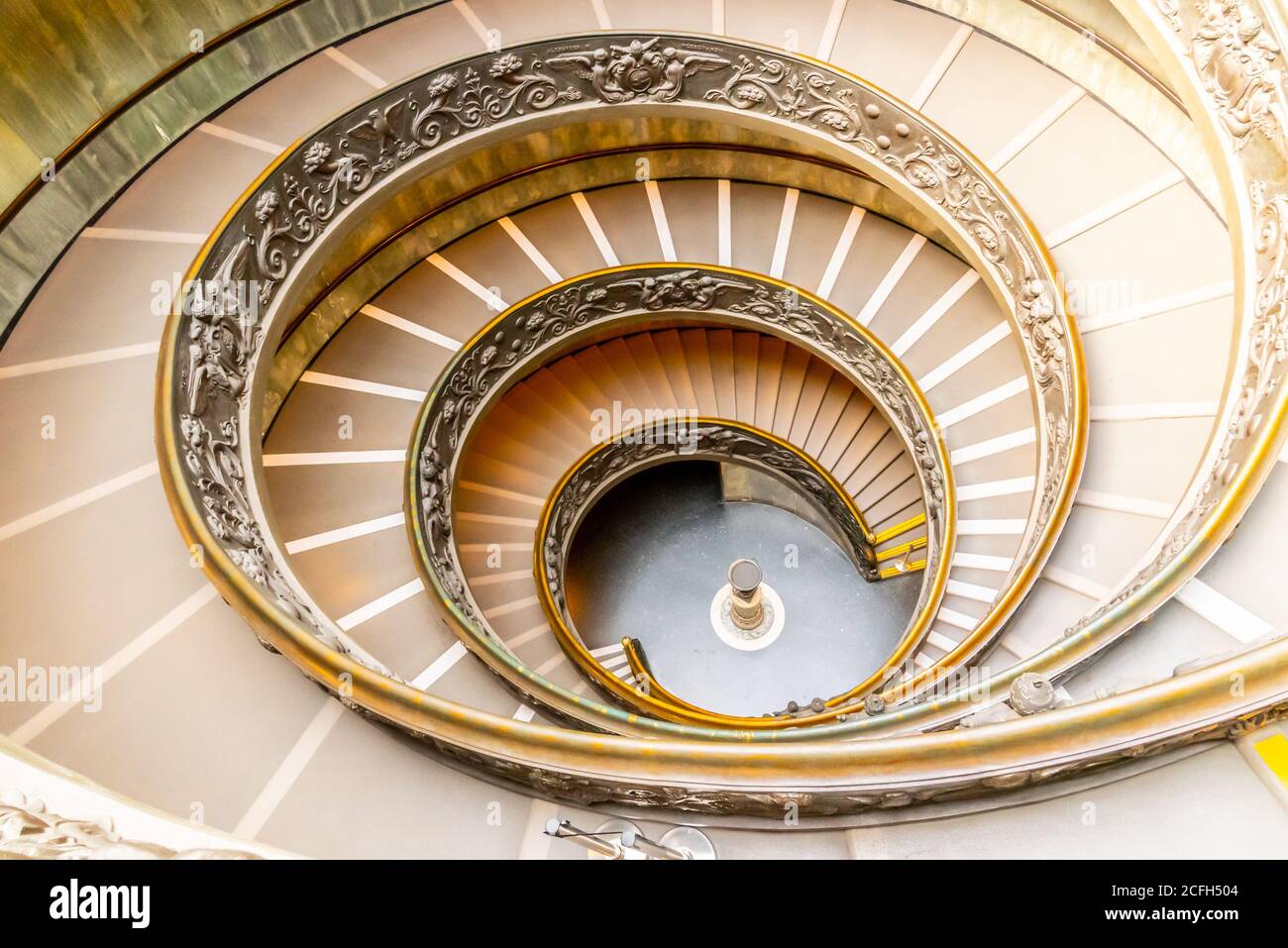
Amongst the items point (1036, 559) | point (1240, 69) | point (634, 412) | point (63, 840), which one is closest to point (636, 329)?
point (634, 412)

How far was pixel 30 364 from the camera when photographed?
5.21 metres

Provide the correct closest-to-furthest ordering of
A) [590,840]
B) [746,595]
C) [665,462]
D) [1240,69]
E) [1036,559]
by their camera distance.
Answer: [590,840], [1240,69], [1036,559], [746,595], [665,462]

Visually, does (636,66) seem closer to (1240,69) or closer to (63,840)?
(1240,69)

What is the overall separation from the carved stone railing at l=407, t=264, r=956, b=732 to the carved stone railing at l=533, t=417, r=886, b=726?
35.7 inches

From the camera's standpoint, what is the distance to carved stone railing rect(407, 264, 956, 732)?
7.10m

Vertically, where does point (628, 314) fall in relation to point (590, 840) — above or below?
above

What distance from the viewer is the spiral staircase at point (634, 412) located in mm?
2748

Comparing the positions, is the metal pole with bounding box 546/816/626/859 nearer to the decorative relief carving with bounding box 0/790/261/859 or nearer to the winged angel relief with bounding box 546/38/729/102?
the decorative relief carving with bounding box 0/790/261/859

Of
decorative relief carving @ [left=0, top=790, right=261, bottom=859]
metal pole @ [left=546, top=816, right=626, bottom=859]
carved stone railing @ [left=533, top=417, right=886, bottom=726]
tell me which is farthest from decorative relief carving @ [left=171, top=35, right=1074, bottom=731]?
metal pole @ [left=546, top=816, right=626, bottom=859]

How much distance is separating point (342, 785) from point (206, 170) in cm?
560

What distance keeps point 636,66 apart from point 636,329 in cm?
349

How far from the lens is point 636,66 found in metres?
7.62
